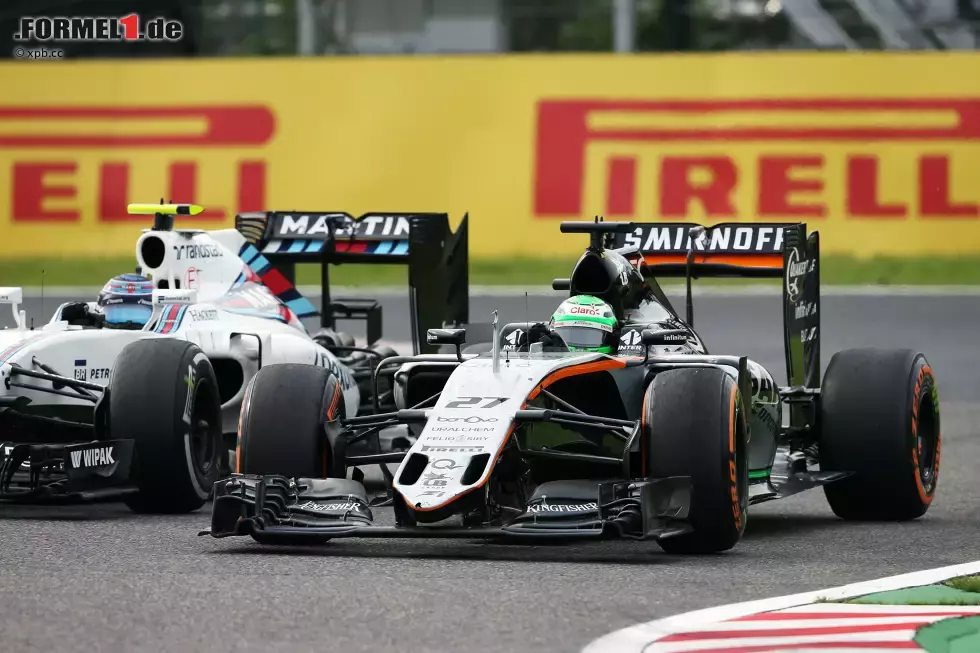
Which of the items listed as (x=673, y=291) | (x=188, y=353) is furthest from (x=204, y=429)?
(x=673, y=291)

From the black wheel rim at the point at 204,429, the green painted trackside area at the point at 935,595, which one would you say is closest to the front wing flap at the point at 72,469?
the black wheel rim at the point at 204,429

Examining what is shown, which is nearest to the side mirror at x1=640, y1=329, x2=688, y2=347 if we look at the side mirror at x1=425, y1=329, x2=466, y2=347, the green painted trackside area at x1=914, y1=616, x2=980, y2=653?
the side mirror at x1=425, y1=329, x2=466, y2=347

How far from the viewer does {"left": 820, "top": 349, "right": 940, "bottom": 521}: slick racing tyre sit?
11.1m

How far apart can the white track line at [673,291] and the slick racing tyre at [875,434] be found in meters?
9.80

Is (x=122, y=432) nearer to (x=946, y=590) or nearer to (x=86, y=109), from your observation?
(x=946, y=590)

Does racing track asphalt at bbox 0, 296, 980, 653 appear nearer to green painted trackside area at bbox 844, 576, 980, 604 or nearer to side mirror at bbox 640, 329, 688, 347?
green painted trackside area at bbox 844, 576, 980, 604

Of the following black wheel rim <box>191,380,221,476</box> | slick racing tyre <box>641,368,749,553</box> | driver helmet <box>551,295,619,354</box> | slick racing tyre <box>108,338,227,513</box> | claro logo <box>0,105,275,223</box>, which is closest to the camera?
slick racing tyre <box>641,368,749,553</box>

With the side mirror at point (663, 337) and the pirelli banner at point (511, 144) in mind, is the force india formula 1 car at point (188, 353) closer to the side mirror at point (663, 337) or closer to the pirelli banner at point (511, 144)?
the side mirror at point (663, 337)

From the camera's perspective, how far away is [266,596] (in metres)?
7.67

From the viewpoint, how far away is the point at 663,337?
399 inches

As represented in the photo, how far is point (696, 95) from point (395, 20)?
3.86 meters

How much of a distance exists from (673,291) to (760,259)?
33.0 feet

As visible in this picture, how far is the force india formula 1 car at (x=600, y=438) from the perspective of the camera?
8.94 m

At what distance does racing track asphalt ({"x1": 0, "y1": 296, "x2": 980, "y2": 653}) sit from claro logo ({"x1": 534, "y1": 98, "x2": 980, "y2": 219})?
A: 34.5 feet
